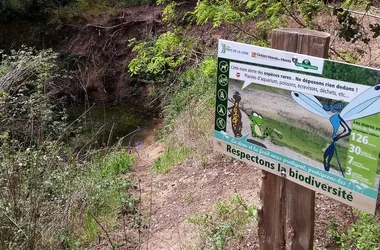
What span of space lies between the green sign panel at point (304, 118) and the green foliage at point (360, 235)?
3.43 ft

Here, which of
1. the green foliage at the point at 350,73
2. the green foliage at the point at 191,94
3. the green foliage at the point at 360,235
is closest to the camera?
the green foliage at the point at 350,73

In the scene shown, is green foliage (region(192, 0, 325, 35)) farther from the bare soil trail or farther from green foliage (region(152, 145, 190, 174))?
green foliage (region(152, 145, 190, 174))

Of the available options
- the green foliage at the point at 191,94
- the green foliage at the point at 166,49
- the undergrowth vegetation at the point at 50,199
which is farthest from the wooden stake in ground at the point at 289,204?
the green foliage at the point at 191,94

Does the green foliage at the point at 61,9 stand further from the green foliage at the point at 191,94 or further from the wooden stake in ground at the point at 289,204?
the wooden stake in ground at the point at 289,204

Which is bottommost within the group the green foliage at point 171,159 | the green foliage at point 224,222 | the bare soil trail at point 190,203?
the green foliage at point 171,159

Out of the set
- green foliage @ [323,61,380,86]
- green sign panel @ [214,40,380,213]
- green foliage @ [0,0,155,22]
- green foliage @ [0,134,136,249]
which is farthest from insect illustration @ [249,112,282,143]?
green foliage @ [0,0,155,22]

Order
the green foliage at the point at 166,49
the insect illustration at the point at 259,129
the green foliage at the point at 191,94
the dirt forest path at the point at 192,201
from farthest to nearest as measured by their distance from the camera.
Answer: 1. the green foliage at the point at 191,94
2. the green foliage at the point at 166,49
3. the dirt forest path at the point at 192,201
4. the insect illustration at the point at 259,129

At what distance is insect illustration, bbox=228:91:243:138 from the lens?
2.23 m

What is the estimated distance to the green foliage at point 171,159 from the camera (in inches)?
236

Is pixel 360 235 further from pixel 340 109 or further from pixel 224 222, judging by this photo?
pixel 340 109

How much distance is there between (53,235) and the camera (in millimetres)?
A: 3439

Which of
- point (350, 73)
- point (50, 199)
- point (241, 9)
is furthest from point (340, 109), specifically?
point (50, 199)

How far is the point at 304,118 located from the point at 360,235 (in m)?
1.33

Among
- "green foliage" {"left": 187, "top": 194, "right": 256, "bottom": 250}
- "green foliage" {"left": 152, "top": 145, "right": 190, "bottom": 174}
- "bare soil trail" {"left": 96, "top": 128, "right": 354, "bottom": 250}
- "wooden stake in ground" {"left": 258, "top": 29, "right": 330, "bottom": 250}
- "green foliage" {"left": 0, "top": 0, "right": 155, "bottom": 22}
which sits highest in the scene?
"wooden stake in ground" {"left": 258, "top": 29, "right": 330, "bottom": 250}
